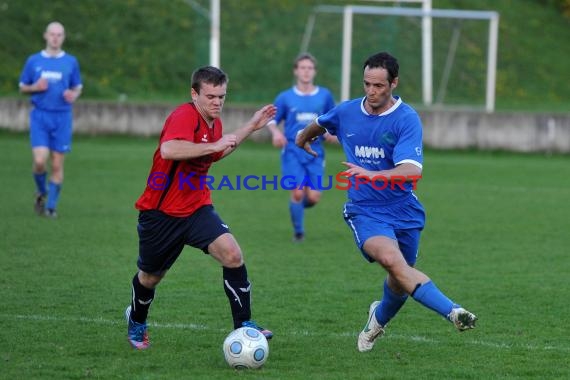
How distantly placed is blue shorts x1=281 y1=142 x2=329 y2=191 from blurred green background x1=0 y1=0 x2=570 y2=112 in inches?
559

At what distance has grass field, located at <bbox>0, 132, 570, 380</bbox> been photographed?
6668 millimetres

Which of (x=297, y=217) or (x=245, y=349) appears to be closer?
(x=245, y=349)

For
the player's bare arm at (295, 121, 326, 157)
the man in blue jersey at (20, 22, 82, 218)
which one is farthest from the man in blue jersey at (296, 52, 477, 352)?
the man in blue jersey at (20, 22, 82, 218)

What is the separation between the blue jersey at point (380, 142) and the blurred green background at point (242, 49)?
1964 centimetres

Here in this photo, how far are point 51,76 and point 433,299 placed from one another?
8.93 metres

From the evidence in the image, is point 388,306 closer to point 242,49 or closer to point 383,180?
point 383,180

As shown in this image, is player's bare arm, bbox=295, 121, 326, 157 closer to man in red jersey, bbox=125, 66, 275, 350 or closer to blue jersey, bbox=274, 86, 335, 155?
man in red jersey, bbox=125, 66, 275, 350

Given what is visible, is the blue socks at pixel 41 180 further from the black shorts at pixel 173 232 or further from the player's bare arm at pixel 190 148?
the player's bare arm at pixel 190 148

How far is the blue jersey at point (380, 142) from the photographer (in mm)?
6879

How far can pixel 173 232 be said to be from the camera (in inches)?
272

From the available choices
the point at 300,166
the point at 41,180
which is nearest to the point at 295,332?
the point at 300,166

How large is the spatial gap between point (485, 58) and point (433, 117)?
594 centimetres

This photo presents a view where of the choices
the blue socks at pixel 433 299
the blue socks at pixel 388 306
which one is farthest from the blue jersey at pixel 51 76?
the blue socks at pixel 433 299

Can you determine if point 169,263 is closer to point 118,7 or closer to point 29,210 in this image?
point 29,210
